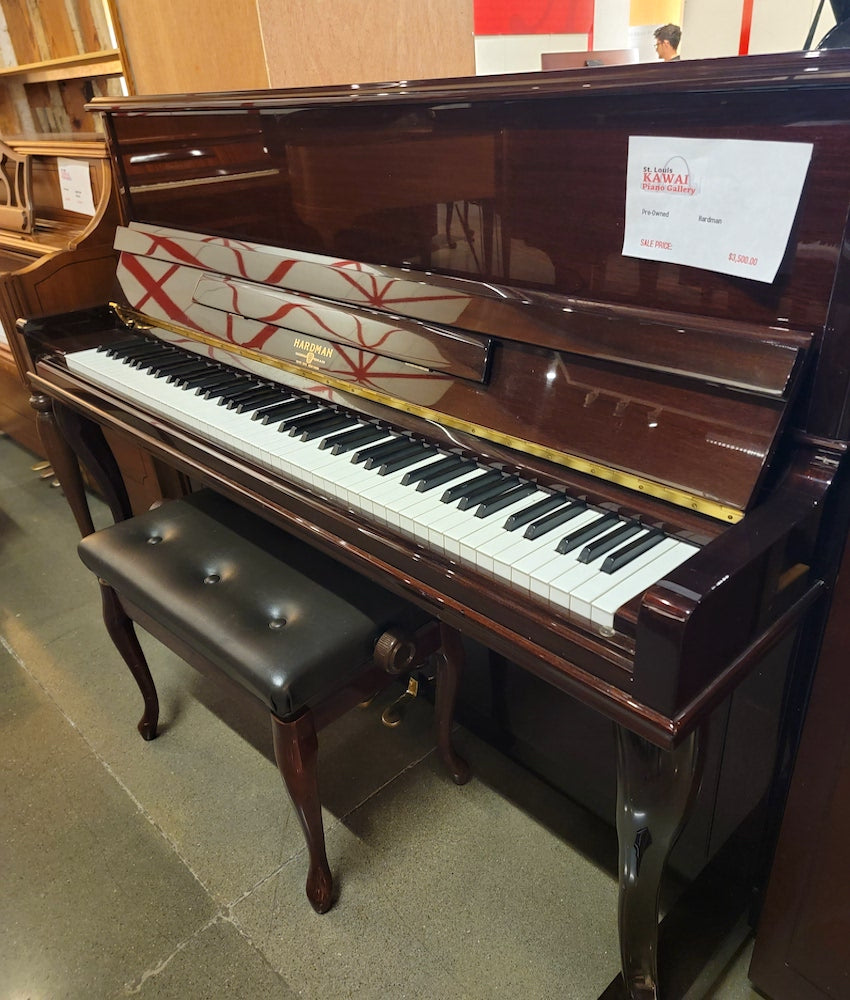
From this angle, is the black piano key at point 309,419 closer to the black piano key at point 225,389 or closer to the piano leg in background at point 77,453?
the black piano key at point 225,389

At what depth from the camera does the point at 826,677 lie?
821mm

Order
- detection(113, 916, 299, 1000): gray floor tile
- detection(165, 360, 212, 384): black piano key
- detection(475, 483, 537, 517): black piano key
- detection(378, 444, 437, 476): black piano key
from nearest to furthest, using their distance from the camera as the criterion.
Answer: detection(475, 483, 537, 517): black piano key → detection(378, 444, 437, 476): black piano key → detection(113, 916, 299, 1000): gray floor tile → detection(165, 360, 212, 384): black piano key

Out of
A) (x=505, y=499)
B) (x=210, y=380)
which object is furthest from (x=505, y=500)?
(x=210, y=380)

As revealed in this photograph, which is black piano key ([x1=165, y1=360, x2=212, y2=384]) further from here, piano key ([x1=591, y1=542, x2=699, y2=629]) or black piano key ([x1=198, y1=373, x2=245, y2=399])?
piano key ([x1=591, y1=542, x2=699, y2=629])

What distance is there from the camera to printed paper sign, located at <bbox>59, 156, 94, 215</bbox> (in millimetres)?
→ 1973

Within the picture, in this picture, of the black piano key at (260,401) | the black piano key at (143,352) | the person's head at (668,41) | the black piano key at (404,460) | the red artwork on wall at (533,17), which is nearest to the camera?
the black piano key at (404,460)

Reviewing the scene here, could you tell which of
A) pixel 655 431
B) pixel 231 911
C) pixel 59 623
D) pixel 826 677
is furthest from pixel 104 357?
pixel 826 677

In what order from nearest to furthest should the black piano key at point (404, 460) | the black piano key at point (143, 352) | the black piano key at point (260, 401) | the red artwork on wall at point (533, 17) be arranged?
the black piano key at point (404, 460) < the black piano key at point (260, 401) < the black piano key at point (143, 352) < the red artwork on wall at point (533, 17)

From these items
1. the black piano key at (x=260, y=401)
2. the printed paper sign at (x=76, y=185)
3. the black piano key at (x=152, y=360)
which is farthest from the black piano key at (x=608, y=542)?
the printed paper sign at (x=76, y=185)

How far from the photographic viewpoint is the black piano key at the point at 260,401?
1.25 metres

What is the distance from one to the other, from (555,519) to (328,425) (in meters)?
0.46

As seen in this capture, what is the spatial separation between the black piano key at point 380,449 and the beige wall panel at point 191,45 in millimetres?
1026

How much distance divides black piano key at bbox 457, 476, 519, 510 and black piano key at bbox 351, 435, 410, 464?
17 centimetres

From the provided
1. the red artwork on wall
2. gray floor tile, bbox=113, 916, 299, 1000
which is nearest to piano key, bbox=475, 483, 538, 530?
gray floor tile, bbox=113, 916, 299, 1000
